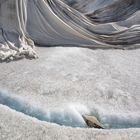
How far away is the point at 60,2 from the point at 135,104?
5.31ft

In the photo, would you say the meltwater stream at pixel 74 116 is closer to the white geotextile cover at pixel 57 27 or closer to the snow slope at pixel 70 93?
the snow slope at pixel 70 93

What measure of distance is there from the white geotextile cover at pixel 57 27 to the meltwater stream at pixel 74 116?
0.92 metres

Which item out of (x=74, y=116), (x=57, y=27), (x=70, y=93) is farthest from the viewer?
(x=57, y=27)

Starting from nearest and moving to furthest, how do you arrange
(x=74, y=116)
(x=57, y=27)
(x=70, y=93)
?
(x=74, y=116) → (x=70, y=93) → (x=57, y=27)

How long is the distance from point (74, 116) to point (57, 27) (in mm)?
1481

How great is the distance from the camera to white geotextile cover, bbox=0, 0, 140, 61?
4156mm

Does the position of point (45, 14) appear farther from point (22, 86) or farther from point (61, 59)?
point (22, 86)

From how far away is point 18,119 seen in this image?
294 cm

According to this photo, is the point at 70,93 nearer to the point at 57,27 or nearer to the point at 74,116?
the point at 74,116

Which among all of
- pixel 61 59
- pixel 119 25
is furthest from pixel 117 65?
pixel 119 25

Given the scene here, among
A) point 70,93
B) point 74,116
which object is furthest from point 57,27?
point 74,116

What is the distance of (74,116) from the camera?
10.0ft

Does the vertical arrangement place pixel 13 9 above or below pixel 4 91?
above

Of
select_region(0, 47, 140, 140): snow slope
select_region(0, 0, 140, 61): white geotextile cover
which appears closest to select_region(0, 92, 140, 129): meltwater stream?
select_region(0, 47, 140, 140): snow slope
